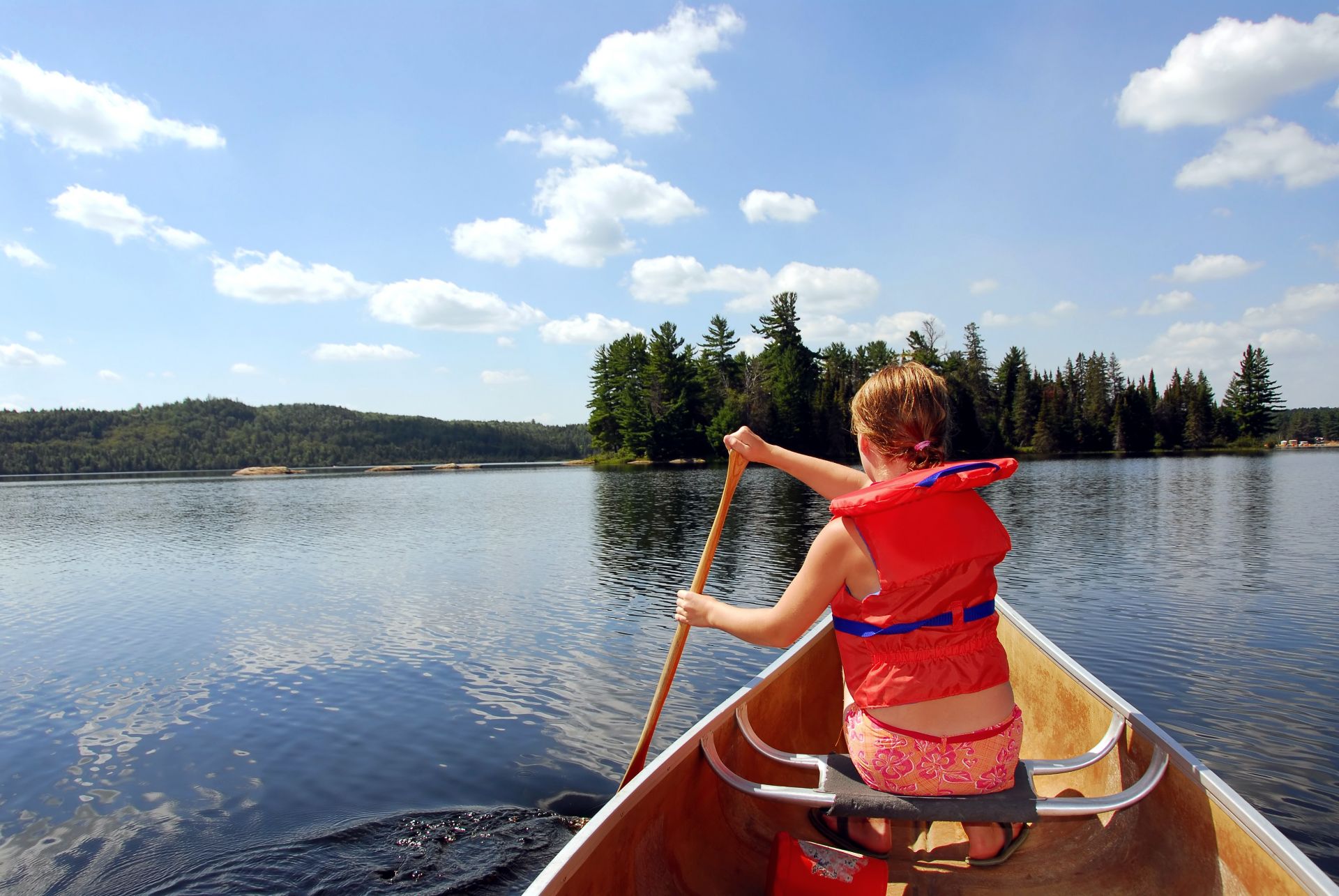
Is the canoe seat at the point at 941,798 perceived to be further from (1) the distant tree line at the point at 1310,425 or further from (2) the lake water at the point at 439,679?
(1) the distant tree line at the point at 1310,425

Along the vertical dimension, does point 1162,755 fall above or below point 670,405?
below

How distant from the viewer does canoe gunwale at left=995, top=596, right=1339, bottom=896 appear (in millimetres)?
2229

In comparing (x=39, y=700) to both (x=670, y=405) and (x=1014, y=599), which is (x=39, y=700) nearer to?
(x=1014, y=599)

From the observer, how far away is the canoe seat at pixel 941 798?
2.71 meters

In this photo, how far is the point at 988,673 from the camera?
2.68 m

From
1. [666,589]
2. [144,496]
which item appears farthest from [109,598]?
[144,496]

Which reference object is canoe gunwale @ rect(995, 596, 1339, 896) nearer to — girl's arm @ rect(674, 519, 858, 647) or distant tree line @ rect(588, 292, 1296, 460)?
girl's arm @ rect(674, 519, 858, 647)

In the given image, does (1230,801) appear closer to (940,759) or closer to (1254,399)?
(940,759)

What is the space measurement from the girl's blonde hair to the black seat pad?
1.17m

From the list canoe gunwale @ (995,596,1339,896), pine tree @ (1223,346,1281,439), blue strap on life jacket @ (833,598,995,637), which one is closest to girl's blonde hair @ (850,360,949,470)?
blue strap on life jacket @ (833,598,995,637)

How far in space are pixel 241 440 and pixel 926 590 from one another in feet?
511

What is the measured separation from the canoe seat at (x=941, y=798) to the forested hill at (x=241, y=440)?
14297cm

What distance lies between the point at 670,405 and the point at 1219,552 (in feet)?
204

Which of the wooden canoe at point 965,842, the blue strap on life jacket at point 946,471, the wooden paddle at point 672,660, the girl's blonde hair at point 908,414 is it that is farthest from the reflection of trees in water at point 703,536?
the blue strap on life jacket at point 946,471
